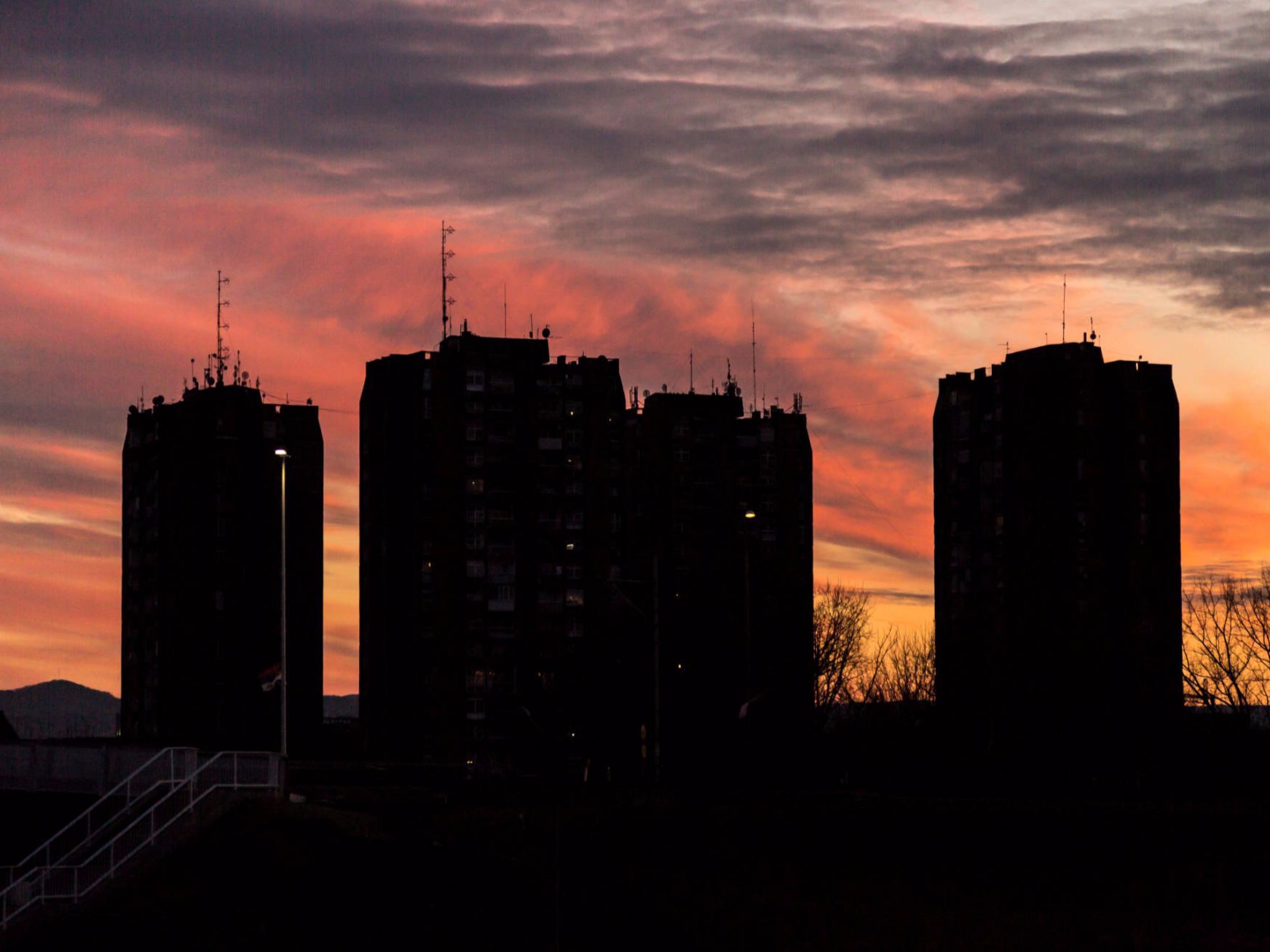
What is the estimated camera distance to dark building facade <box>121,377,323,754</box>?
163 meters

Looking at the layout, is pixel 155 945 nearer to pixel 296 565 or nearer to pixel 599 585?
pixel 599 585

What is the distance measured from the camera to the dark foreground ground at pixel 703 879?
3881 centimetres

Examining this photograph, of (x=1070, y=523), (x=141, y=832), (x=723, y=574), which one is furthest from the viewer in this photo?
(x=1070, y=523)

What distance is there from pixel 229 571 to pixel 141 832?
125889 mm

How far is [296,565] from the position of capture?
166750 mm

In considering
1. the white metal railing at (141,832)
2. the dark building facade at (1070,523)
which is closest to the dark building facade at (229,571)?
the dark building facade at (1070,523)

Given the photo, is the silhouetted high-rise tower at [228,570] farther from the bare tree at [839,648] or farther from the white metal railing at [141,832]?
the white metal railing at [141,832]

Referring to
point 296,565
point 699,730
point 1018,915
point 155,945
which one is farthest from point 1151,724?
point 296,565

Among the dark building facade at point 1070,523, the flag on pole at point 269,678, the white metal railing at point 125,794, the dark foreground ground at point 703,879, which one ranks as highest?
the dark building facade at point 1070,523

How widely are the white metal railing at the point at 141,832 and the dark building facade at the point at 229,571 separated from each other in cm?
11801

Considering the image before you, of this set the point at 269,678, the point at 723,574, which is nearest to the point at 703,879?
the point at 269,678

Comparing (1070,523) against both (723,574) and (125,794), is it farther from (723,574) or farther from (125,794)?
(125,794)

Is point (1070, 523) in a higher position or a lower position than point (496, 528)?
higher

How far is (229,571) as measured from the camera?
542ft
